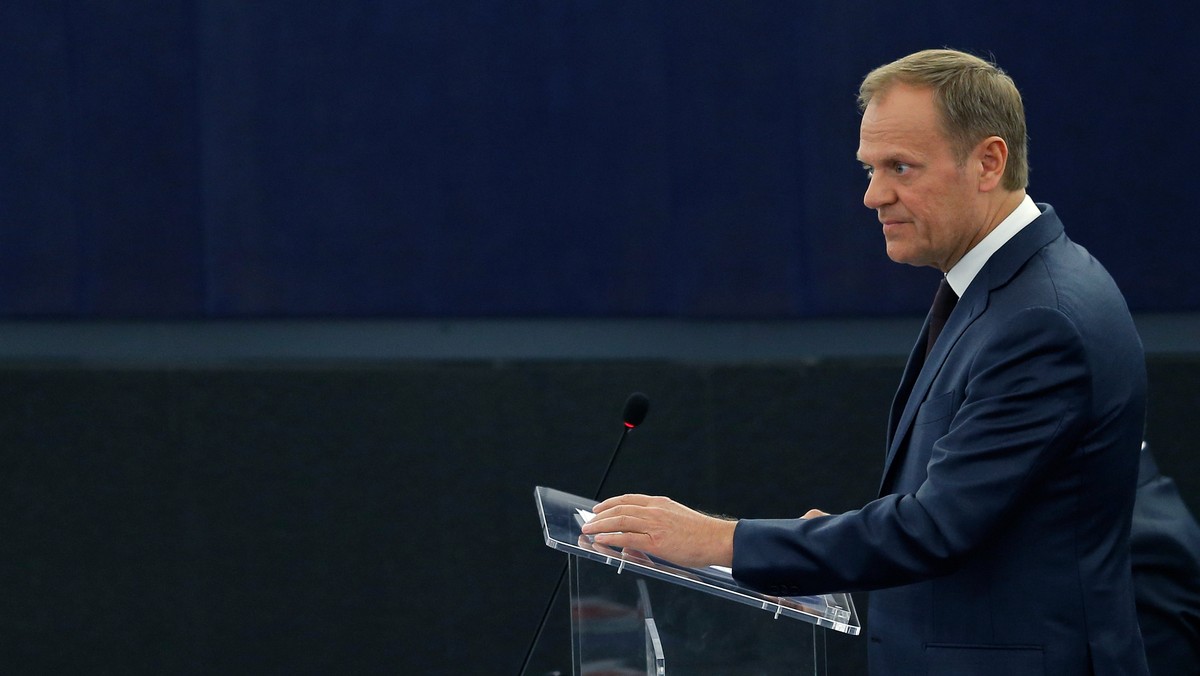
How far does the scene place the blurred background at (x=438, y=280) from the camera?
3744 mm

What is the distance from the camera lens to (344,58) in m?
3.96

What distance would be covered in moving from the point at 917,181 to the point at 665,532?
591 millimetres

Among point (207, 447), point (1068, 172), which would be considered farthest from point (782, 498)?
point (207, 447)

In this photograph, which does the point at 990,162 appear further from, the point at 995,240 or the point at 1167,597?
the point at 1167,597

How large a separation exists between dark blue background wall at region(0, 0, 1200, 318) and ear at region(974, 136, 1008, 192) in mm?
2062

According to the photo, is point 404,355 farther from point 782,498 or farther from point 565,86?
point 782,498

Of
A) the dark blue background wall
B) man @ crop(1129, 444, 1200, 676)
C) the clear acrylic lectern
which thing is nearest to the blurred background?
the dark blue background wall

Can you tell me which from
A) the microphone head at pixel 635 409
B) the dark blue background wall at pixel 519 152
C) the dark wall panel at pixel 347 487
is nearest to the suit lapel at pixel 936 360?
the microphone head at pixel 635 409

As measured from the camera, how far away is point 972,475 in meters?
1.56

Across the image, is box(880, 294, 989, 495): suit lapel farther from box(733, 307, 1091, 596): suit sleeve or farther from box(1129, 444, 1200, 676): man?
box(1129, 444, 1200, 676): man

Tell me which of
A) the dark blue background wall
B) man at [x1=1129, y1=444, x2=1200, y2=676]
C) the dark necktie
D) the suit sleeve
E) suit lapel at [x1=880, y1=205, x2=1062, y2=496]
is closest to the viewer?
the suit sleeve

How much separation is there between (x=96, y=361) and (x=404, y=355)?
0.99 meters

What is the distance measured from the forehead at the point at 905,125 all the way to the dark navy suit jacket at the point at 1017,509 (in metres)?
0.19

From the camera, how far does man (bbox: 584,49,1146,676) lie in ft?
5.14
